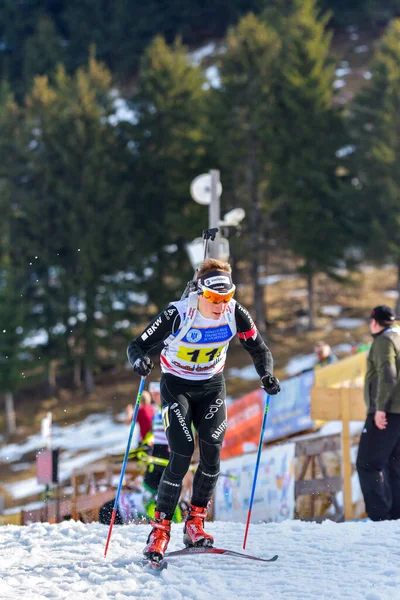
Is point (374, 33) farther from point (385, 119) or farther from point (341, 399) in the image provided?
point (341, 399)

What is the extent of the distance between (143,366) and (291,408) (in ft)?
28.0

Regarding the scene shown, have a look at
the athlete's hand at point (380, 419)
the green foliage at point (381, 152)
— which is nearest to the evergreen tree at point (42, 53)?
the green foliage at point (381, 152)

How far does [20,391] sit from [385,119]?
61.5ft

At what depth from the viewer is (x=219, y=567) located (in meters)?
5.39

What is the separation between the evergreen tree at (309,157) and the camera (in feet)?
112

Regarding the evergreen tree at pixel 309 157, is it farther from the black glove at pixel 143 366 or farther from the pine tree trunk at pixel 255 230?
the black glove at pixel 143 366

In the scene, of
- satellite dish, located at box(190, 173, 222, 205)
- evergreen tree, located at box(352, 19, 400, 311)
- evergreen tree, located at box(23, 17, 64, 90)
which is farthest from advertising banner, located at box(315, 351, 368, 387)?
evergreen tree, located at box(23, 17, 64, 90)

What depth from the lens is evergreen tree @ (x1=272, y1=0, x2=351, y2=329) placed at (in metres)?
34.0

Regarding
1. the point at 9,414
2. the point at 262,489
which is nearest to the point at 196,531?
the point at 262,489

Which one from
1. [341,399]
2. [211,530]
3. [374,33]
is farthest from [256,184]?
[374,33]

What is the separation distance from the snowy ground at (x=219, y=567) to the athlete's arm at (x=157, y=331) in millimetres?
1331

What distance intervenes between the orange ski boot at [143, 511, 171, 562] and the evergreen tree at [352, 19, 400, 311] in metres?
27.4

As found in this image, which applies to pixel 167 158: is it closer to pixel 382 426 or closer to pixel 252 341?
pixel 382 426

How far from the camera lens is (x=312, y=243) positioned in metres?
33.9
